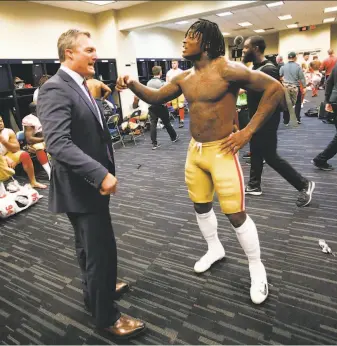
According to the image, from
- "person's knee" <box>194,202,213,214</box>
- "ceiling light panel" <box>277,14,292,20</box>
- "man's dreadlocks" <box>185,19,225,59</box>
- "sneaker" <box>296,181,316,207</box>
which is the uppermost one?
"ceiling light panel" <box>277,14,292,20</box>

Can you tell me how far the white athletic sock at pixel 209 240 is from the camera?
1922 mm

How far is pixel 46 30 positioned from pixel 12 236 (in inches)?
216

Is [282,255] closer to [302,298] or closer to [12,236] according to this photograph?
[302,298]

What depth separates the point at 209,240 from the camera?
2.02m

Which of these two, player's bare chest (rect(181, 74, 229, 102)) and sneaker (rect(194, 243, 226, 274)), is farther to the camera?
sneaker (rect(194, 243, 226, 274))

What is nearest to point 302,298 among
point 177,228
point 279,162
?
point 177,228

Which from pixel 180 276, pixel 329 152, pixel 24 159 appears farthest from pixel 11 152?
pixel 329 152

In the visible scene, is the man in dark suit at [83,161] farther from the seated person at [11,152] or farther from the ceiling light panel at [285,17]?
the ceiling light panel at [285,17]

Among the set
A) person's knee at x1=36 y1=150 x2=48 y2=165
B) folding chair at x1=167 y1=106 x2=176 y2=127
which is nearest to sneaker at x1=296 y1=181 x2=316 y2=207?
person's knee at x1=36 y1=150 x2=48 y2=165

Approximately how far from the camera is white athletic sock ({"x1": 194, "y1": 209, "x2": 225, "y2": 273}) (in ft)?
6.31

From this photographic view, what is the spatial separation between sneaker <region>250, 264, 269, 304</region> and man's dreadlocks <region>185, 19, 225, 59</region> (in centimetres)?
132

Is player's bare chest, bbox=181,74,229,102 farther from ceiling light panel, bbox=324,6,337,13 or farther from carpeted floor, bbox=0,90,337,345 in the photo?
ceiling light panel, bbox=324,6,337,13

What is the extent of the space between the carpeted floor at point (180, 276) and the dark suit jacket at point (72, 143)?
0.82 meters

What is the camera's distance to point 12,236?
277 centimetres
